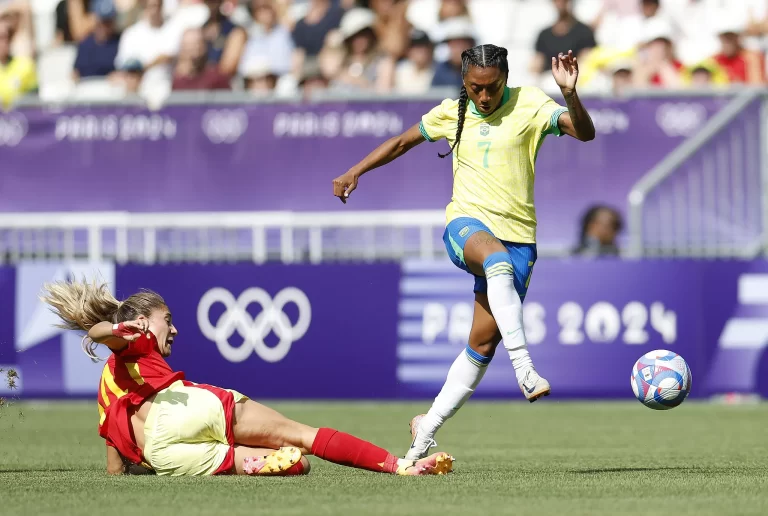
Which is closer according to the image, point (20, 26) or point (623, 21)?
point (623, 21)

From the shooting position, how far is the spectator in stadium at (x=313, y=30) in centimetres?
1784

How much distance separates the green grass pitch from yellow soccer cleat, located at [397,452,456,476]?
0.06 meters

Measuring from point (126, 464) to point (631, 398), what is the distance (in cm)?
814

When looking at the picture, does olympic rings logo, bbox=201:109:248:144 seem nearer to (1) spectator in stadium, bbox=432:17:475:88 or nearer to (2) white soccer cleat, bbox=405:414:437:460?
(1) spectator in stadium, bbox=432:17:475:88

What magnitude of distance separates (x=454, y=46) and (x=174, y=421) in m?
10.7

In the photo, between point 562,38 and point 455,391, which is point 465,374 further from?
point 562,38

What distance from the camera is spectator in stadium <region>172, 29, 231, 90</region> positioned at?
17.4 metres

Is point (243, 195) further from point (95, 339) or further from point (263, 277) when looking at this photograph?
point (95, 339)

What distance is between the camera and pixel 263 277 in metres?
14.6

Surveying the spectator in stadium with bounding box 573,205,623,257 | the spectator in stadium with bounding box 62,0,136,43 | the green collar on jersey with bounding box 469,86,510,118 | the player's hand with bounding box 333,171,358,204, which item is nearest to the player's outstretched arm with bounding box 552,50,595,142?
the green collar on jersey with bounding box 469,86,510,118

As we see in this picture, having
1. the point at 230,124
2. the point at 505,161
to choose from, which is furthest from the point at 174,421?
the point at 230,124

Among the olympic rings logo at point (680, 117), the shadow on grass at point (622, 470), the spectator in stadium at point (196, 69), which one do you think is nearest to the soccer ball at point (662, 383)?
the shadow on grass at point (622, 470)

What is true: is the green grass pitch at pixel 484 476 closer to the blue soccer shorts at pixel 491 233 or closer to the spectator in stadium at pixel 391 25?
the blue soccer shorts at pixel 491 233

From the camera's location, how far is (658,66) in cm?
1686
